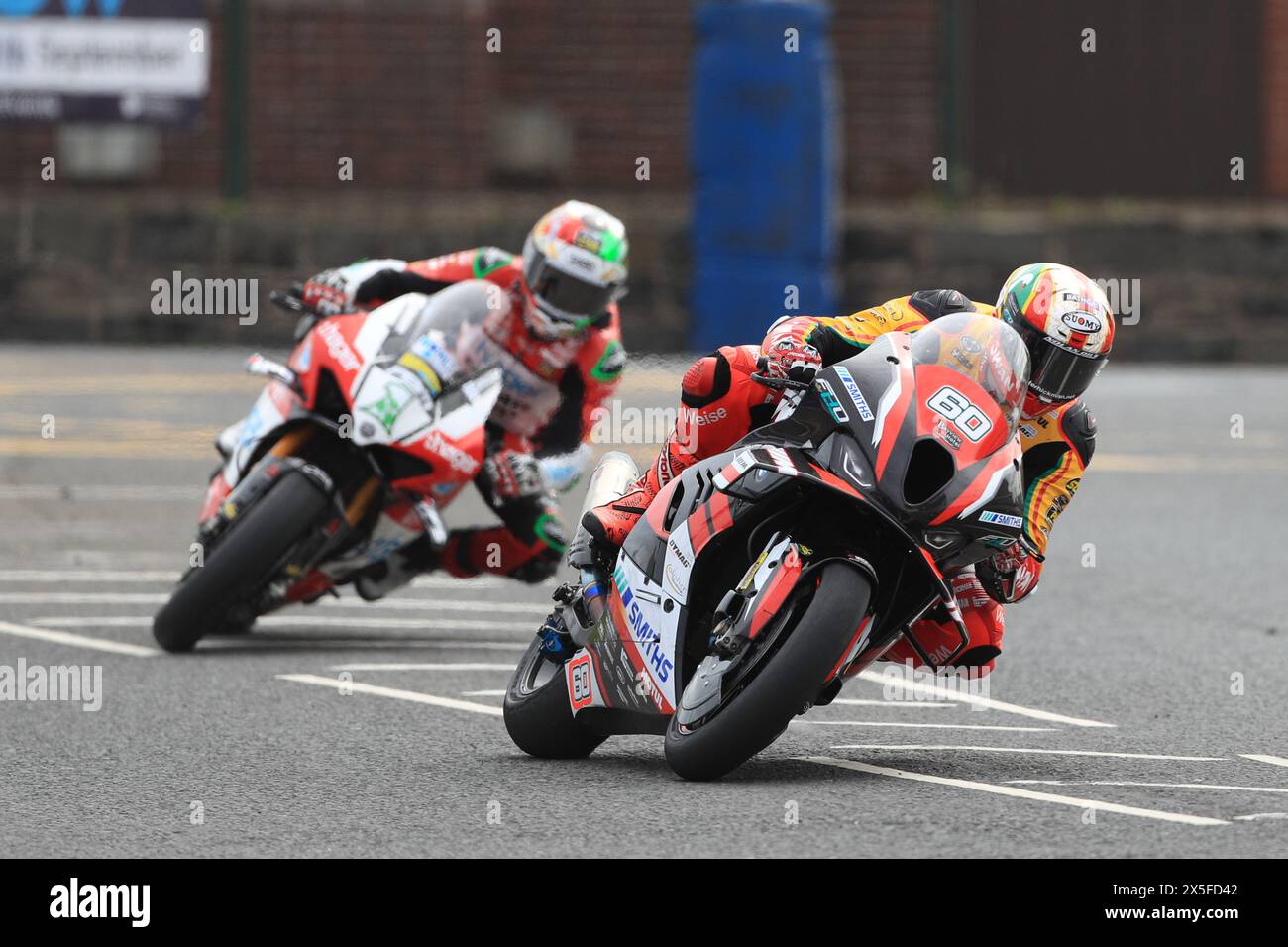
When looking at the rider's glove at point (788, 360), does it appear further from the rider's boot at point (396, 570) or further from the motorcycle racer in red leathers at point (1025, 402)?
the rider's boot at point (396, 570)

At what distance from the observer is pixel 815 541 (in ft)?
22.1

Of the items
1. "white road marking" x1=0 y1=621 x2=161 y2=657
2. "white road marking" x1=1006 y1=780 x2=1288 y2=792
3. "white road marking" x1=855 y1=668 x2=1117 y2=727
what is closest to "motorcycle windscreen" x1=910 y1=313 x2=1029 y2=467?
"white road marking" x1=1006 y1=780 x2=1288 y2=792

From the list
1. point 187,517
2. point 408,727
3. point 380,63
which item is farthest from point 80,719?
point 380,63

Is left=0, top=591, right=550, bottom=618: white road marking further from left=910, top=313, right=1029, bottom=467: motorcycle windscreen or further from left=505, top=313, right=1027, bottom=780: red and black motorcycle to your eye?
left=910, top=313, right=1029, bottom=467: motorcycle windscreen

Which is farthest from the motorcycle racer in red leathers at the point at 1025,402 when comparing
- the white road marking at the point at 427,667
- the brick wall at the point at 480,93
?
the brick wall at the point at 480,93

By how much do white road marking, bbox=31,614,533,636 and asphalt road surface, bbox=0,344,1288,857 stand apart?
1.2 inches

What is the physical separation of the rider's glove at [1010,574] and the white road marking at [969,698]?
0.99 metres

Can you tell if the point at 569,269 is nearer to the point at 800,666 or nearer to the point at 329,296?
the point at 329,296

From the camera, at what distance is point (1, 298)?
2102 cm

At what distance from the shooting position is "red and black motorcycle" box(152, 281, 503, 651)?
9.47m

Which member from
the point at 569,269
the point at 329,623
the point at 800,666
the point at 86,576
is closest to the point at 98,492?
the point at 86,576
